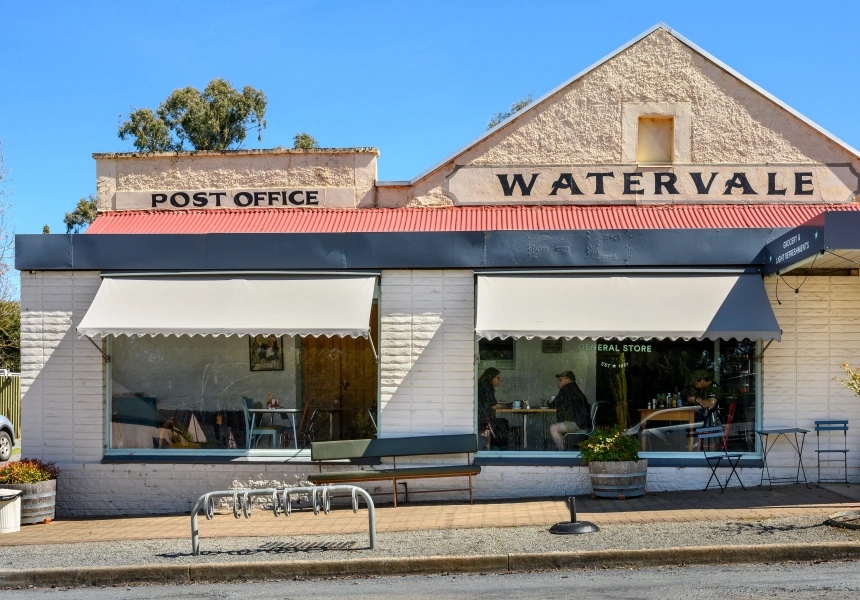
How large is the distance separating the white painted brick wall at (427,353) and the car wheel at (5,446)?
1180 centimetres

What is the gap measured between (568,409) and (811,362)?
3111 mm

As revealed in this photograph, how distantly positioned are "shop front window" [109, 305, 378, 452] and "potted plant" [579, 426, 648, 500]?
306 centimetres

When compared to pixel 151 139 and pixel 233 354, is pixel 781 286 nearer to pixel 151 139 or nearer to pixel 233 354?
pixel 233 354

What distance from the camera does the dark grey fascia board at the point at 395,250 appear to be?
1260cm

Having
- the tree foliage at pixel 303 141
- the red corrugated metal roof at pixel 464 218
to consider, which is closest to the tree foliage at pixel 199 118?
the tree foliage at pixel 303 141

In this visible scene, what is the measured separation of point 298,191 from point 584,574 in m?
7.41

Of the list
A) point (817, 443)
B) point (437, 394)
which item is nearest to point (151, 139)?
point (437, 394)

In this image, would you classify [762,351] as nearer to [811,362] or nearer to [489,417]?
[811,362]

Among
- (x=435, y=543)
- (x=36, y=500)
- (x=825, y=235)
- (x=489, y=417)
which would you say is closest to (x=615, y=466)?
(x=489, y=417)

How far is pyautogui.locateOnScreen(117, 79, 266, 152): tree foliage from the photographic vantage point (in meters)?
38.2

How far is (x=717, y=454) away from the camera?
12672 millimetres

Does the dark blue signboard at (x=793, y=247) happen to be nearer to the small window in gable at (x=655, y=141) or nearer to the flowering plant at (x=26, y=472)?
the small window in gable at (x=655, y=141)

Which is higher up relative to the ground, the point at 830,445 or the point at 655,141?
the point at 655,141

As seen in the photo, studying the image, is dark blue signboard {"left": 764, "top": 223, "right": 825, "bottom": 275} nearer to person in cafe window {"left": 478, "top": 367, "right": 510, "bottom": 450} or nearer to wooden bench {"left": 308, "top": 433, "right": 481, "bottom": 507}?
person in cafe window {"left": 478, "top": 367, "right": 510, "bottom": 450}
